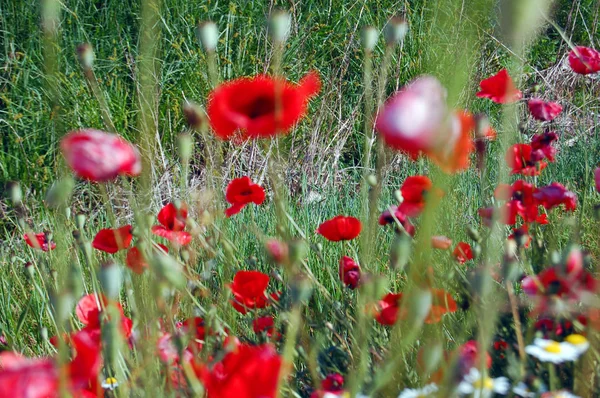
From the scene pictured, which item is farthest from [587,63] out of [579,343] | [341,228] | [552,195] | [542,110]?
[579,343]

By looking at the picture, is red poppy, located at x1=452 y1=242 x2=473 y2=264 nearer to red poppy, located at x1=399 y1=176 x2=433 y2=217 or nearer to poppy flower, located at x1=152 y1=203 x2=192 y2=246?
red poppy, located at x1=399 y1=176 x2=433 y2=217

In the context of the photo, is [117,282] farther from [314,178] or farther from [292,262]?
[314,178]

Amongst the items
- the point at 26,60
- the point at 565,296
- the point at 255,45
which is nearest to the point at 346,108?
the point at 255,45

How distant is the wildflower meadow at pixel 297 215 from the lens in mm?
805

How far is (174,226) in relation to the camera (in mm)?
1409

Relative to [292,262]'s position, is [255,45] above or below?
below

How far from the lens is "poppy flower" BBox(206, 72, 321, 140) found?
3.01ft

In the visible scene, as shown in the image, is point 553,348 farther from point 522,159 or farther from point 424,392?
point 522,159

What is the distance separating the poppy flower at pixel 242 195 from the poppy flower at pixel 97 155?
48 centimetres

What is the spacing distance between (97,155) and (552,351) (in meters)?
0.63

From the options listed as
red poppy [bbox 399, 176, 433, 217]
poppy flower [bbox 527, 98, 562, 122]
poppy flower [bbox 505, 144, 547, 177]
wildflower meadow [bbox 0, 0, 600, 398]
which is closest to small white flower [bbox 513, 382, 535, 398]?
wildflower meadow [bbox 0, 0, 600, 398]

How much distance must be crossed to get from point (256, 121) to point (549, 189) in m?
0.64

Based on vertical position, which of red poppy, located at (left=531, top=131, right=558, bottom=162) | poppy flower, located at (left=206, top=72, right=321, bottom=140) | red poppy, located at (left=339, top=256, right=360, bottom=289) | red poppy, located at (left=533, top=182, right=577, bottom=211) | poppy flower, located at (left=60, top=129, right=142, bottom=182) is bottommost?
red poppy, located at (left=339, top=256, right=360, bottom=289)

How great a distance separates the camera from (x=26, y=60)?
3686 millimetres
